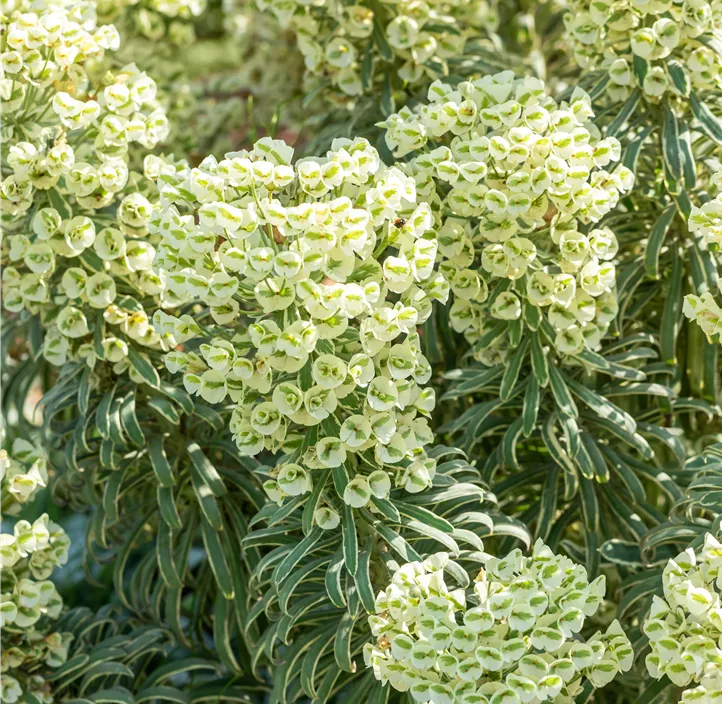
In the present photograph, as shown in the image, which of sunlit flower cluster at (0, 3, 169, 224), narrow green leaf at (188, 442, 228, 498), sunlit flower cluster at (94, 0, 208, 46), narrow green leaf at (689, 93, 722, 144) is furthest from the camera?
sunlit flower cluster at (94, 0, 208, 46)

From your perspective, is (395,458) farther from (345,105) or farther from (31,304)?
(345,105)

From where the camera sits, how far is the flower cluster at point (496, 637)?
5.17 feet

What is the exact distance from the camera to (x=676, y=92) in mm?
2143

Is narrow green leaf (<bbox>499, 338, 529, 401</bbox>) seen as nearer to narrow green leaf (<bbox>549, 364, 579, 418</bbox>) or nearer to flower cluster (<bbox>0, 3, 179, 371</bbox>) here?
narrow green leaf (<bbox>549, 364, 579, 418</bbox>)

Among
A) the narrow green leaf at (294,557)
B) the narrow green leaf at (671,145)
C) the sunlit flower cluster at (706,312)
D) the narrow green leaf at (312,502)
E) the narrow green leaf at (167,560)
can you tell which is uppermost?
the narrow green leaf at (671,145)

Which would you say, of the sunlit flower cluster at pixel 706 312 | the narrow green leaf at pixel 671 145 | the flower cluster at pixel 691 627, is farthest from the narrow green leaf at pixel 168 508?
the narrow green leaf at pixel 671 145

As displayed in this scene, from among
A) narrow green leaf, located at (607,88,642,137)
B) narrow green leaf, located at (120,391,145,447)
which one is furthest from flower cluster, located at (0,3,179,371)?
narrow green leaf, located at (607,88,642,137)

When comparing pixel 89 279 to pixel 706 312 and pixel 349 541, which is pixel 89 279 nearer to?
pixel 349 541

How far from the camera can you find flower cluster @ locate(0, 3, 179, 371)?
2012 mm

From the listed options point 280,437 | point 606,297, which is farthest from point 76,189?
point 606,297

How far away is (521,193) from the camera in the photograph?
1.82m

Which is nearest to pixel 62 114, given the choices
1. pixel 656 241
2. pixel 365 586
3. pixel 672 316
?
pixel 365 586

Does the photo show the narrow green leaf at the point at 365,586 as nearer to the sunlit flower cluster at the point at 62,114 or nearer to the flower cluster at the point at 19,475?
the flower cluster at the point at 19,475

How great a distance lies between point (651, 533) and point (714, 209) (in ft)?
2.22
